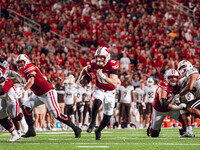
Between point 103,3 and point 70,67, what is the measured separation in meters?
7.03

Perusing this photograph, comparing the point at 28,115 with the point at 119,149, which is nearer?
the point at 119,149

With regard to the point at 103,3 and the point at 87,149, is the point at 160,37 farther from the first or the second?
the point at 87,149

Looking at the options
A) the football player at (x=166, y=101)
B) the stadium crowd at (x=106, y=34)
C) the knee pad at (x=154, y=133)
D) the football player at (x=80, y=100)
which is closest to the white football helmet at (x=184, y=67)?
the football player at (x=166, y=101)

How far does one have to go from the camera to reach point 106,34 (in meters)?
18.4

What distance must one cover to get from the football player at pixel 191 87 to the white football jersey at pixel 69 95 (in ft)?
19.4

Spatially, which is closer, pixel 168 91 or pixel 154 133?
pixel 168 91

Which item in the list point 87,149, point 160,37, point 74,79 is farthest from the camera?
point 160,37

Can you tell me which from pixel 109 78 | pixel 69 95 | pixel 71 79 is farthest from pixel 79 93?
pixel 109 78

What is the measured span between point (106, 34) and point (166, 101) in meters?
11.4

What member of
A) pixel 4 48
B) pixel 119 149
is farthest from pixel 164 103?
pixel 4 48

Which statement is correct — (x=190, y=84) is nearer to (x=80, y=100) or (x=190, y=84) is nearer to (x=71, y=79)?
(x=71, y=79)

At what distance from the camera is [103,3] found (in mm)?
20797

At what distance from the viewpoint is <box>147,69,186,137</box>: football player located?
724 centimetres

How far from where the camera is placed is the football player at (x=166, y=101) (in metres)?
7.24
